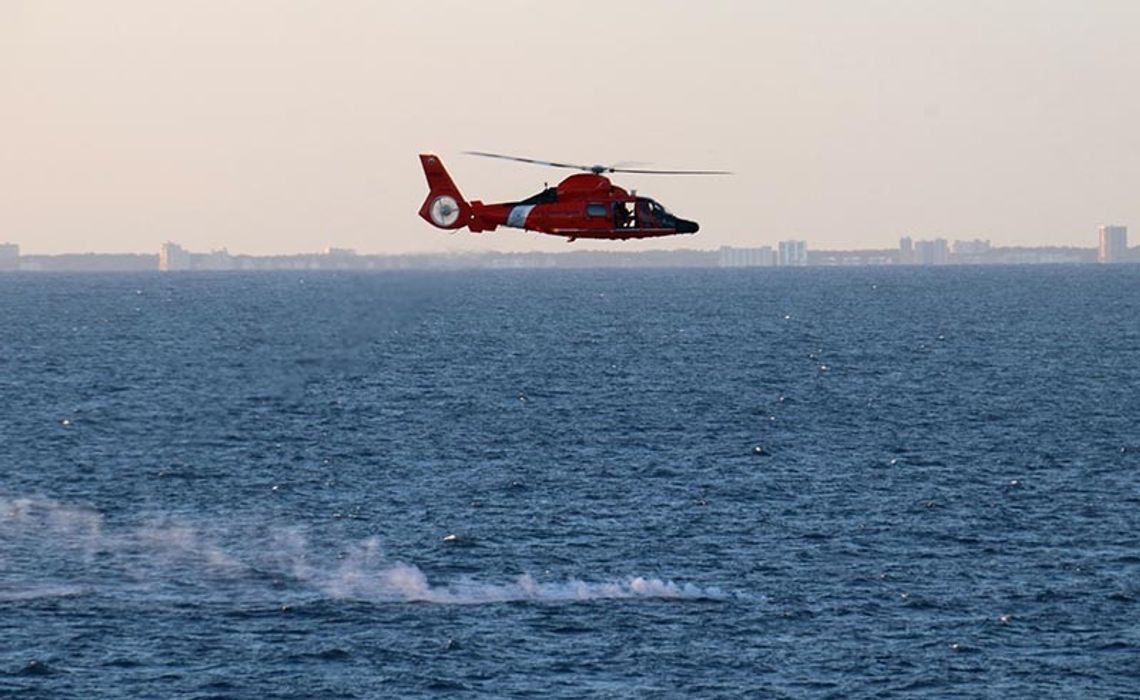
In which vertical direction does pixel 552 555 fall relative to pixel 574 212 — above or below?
below

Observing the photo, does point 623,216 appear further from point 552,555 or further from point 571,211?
point 552,555

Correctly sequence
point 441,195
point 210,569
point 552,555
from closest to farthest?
point 441,195 → point 210,569 → point 552,555

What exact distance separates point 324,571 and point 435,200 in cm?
4197

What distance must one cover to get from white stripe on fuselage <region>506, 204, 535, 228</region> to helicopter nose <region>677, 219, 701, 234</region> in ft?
20.1

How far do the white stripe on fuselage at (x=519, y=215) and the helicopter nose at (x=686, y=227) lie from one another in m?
6.13

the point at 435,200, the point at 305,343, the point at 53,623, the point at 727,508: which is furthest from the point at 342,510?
the point at 435,200

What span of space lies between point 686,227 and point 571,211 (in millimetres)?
4815

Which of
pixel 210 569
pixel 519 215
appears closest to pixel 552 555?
pixel 210 569

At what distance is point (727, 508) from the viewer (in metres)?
128

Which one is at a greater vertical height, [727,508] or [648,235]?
[648,235]

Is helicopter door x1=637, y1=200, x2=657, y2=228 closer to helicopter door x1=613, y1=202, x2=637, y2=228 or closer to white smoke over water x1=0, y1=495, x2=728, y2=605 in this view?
helicopter door x1=613, y1=202, x2=637, y2=228

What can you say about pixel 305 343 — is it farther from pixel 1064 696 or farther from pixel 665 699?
pixel 1064 696

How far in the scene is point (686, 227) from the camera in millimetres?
75375

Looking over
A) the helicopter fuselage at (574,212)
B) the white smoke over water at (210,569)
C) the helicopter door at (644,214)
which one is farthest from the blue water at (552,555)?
the helicopter door at (644,214)
